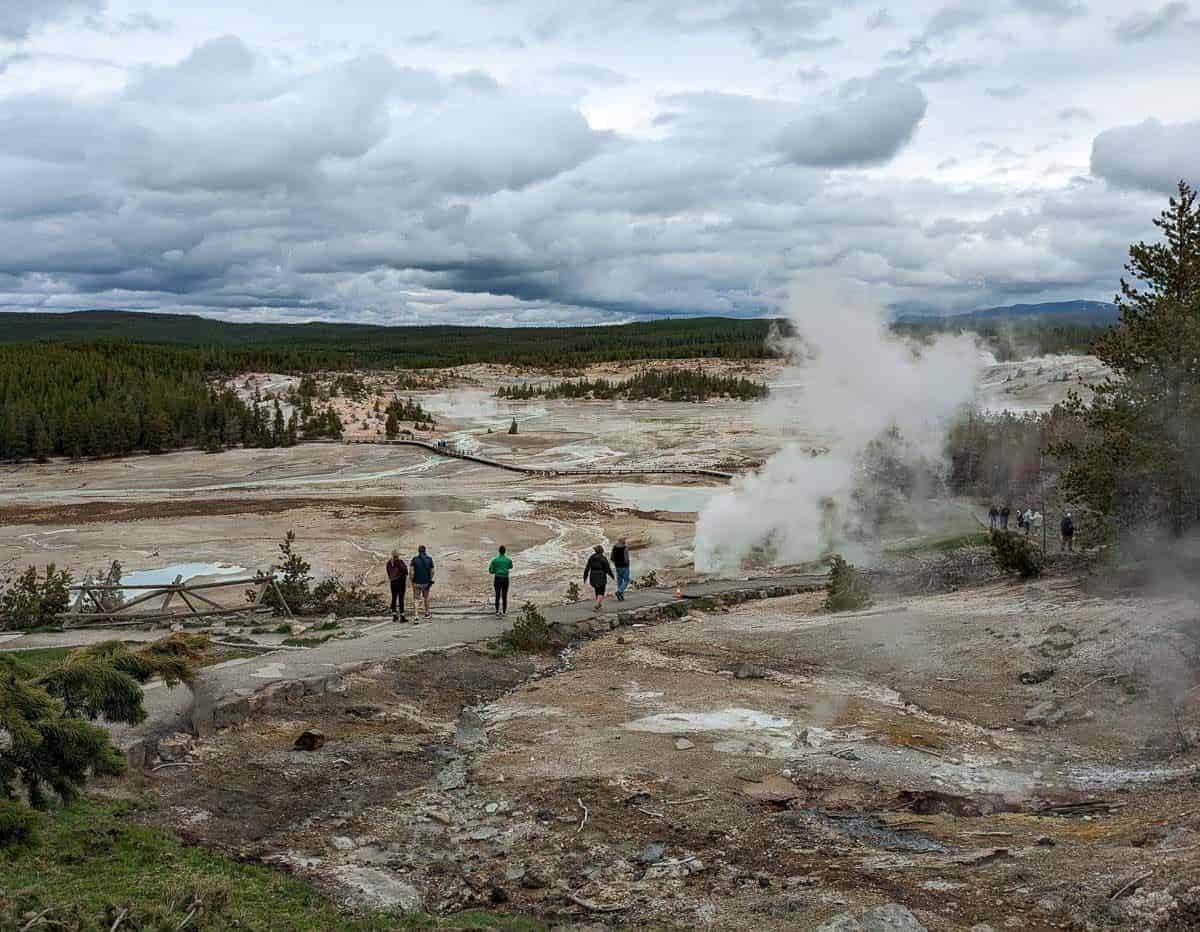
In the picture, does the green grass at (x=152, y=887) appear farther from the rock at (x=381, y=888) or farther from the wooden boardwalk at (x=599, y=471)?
the wooden boardwalk at (x=599, y=471)

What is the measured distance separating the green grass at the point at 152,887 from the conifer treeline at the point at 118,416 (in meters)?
56.9

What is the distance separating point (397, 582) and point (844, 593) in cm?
826

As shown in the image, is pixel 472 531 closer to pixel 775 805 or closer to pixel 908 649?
pixel 908 649

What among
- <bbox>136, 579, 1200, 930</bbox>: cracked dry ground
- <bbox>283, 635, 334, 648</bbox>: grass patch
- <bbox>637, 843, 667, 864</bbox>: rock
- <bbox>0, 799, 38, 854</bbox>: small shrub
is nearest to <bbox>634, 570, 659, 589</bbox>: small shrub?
<bbox>136, 579, 1200, 930</bbox>: cracked dry ground

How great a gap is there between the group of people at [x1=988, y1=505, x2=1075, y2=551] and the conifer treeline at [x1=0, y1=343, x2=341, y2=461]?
4625 centimetres

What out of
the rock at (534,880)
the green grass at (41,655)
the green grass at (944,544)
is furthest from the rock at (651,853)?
the green grass at (944,544)

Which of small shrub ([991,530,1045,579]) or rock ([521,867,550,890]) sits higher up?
small shrub ([991,530,1045,579])

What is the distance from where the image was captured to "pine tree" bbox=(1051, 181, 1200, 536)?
18.4 metres

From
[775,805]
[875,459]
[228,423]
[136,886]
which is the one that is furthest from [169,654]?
[228,423]

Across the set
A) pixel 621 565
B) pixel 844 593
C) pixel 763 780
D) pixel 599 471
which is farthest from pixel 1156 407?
pixel 599 471

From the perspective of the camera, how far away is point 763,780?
9.80 m

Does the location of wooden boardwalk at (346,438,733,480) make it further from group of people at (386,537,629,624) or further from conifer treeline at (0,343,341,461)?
group of people at (386,537,629,624)

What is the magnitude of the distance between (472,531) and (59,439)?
41427 millimetres

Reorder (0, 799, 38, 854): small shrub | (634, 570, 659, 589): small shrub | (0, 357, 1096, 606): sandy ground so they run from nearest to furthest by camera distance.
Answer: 1. (0, 799, 38, 854): small shrub
2. (634, 570, 659, 589): small shrub
3. (0, 357, 1096, 606): sandy ground
